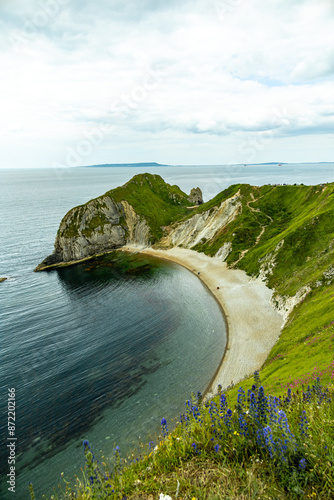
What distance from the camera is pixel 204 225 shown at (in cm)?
10612

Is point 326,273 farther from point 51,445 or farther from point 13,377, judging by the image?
point 13,377

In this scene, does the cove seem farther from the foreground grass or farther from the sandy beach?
the foreground grass

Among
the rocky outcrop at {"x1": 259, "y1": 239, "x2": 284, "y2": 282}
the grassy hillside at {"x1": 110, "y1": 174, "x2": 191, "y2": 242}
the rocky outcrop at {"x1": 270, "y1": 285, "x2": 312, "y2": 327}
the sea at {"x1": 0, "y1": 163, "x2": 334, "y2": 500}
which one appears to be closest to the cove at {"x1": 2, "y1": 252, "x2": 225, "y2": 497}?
the sea at {"x1": 0, "y1": 163, "x2": 334, "y2": 500}

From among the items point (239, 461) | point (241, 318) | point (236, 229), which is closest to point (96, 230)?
point (236, 229)

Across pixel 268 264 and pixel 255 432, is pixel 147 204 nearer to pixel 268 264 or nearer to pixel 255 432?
pixel 268 264

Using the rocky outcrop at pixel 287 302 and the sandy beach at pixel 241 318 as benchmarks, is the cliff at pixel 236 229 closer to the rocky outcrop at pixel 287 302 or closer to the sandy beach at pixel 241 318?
the rocky outcrop at pixel 287 302

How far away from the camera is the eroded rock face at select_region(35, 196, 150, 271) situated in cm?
9888

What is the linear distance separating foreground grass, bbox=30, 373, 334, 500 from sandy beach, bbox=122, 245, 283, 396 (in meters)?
29.5

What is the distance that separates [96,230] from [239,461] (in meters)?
105

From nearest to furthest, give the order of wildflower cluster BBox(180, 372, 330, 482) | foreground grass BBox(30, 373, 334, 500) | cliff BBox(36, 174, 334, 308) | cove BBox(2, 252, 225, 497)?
1. foreground grass BBox(30, 373, 334, 500)
2. wildflower cluster BBox(180, 372, 330, 482)
3. cove BBox(2, 252, 225, 497)
4. cliff BBox(36, 174, 334, 308)

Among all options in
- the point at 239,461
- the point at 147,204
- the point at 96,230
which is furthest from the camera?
the point at 147,204

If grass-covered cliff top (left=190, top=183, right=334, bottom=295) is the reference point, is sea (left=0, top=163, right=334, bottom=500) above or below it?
below

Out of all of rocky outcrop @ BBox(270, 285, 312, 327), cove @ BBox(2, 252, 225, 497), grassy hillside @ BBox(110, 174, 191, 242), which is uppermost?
grassy hillside @ BBox(110, 174, 191, 242)

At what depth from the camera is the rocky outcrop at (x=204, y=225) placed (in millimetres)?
99250
